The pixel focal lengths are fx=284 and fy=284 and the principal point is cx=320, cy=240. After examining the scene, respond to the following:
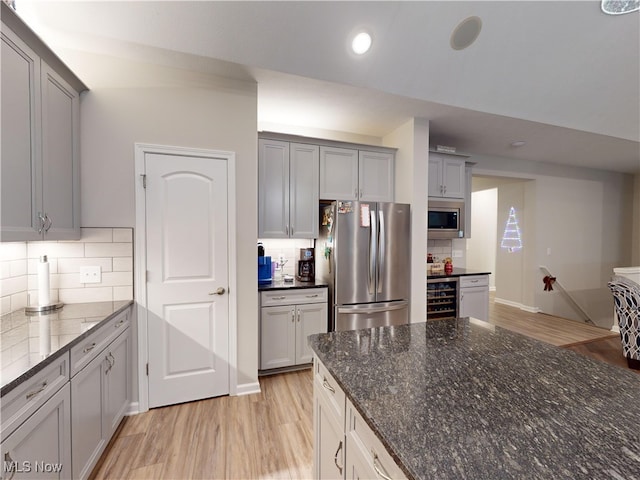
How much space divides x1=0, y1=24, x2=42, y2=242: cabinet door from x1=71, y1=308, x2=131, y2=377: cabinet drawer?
63cm

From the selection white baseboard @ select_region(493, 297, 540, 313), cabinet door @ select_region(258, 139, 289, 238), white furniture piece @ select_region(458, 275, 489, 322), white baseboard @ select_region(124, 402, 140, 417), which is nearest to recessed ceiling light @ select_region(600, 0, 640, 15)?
white furniture piece @ select_region(458, 275, 489, 322)

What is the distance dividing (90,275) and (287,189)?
1.83 m

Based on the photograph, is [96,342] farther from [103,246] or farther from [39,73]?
[39,73]

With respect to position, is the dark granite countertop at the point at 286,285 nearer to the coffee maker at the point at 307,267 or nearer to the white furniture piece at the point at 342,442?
the coffee maker at the point at 307,267

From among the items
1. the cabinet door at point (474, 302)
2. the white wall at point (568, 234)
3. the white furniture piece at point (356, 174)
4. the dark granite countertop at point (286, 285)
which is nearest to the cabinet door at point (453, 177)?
the white furniture piece at point (356, 174)

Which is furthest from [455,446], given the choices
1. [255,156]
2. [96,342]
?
[255,156]

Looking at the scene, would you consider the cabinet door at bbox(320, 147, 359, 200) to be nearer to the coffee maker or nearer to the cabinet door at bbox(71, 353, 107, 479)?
the coffee maker

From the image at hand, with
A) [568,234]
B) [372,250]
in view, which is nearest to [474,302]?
[372,250]

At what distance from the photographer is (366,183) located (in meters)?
3.36

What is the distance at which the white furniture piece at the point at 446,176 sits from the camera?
366 centimetres

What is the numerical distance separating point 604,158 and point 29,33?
7.16 m

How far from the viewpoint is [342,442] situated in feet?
3.56

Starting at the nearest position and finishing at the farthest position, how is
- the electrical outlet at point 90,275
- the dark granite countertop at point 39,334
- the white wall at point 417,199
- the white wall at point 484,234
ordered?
the dark granite countertop at point 39,334, the electrical outlet at point 90,275, the white wall at point 417,199, the white wall at point 484,234

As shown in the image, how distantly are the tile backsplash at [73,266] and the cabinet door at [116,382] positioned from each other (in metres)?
0.38
